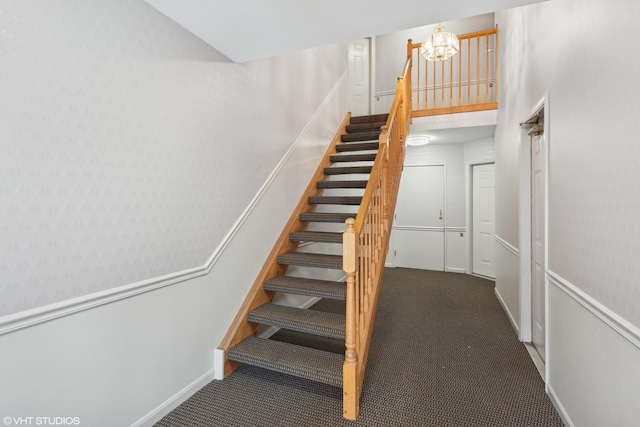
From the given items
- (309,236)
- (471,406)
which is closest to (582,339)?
(471,406)

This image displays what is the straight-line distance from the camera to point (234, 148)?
2.42 meters

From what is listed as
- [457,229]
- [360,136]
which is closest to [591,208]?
[360,136]

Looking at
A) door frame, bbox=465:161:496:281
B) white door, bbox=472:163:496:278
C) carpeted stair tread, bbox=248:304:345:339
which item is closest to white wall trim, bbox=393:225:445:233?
door frame, bbox=465:161:496:281

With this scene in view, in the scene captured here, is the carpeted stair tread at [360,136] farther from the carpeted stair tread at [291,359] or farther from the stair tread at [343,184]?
the carpeted stair tread at [291,359]

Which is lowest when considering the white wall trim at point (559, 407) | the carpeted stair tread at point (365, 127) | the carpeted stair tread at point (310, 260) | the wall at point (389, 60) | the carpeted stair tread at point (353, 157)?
the white wall trim at point (559, 407)

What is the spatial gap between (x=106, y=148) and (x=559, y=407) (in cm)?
281

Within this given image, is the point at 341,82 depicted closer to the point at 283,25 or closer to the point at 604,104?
the point at 283,25

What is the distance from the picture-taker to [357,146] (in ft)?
14.0

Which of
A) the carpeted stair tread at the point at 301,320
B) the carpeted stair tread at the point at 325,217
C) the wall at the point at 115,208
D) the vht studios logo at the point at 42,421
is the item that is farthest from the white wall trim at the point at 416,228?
the vht studios logo at the point at 42,421

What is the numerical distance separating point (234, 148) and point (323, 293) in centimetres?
132

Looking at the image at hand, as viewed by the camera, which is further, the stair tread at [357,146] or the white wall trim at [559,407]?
the stair tread at [357,146]

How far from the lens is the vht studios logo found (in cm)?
118

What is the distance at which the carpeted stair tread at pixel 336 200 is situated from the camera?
136 inches

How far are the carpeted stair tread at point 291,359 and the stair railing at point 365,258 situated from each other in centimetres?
14
